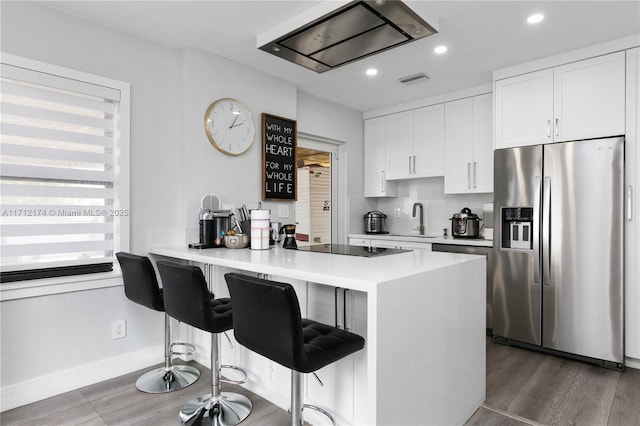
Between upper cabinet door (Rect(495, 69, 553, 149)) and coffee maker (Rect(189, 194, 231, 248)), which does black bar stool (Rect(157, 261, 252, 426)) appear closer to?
coffee maker (Rect(189, 194, 231, 248))

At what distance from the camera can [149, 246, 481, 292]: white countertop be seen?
1468 millimetres

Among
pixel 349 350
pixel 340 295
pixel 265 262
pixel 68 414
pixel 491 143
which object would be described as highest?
pixel 491 143

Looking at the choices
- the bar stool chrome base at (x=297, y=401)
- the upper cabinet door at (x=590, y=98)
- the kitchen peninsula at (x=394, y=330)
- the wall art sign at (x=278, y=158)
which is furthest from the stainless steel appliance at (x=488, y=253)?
the bar stool chrome base at (x=297, y=401)

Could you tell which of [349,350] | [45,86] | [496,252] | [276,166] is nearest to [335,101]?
[276,166]

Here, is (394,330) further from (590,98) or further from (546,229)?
(590,98)

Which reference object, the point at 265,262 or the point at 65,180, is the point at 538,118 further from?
the point at 65,180

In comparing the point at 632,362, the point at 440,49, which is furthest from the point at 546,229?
the point at 440,49

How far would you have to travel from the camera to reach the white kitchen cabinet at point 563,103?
109 inches

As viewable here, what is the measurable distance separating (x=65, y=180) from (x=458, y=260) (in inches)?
97.0

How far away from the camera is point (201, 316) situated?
182 centimetres

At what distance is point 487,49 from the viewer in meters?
2.91

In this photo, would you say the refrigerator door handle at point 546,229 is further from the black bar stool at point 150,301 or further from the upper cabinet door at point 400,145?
the black bar stool at point 150,301

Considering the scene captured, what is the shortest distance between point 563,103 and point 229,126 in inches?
108

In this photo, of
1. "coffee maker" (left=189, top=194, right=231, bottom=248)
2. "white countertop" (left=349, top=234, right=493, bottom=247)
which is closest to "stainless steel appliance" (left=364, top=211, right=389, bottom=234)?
"white countertop" (left=349, top=234, right=493, bottom=247)
